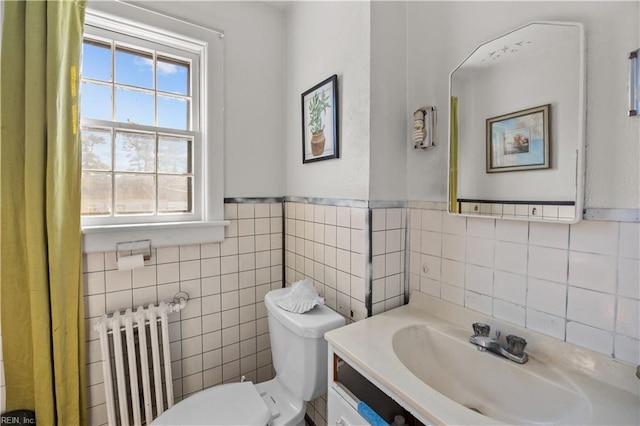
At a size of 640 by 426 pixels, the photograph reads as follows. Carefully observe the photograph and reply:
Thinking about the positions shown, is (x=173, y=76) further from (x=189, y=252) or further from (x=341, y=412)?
(x=341, y=412)

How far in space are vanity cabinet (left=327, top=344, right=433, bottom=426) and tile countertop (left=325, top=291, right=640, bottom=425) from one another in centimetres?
9

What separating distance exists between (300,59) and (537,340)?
1.74 metres

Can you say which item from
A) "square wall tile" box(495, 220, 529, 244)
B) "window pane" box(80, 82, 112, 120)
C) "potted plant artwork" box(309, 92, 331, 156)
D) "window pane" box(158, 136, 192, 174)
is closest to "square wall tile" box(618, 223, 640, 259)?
"square wall tile" box(495, 220, 529, 244)

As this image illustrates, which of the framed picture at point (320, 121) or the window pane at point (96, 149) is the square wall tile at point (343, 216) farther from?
the window pane at point (96, 149)

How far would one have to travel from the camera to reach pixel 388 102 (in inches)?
49.5

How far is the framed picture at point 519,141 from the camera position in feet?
2.97

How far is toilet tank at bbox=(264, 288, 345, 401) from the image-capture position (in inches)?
46.1

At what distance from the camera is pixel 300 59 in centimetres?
166

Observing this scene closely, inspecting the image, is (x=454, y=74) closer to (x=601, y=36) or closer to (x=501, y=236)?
(x=601, y=36)

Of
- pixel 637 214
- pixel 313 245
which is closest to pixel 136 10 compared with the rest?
pixel 313 245

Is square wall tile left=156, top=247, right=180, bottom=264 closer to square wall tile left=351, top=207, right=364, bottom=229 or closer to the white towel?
the white towel

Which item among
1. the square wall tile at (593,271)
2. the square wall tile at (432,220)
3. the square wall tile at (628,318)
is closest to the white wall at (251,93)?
the square wall tile at (432,220)

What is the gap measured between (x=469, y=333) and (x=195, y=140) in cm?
164

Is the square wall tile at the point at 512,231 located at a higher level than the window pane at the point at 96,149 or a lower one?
lower
